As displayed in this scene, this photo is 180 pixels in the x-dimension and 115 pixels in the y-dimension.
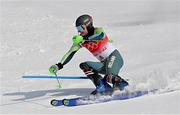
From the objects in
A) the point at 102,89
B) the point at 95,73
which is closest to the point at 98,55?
the point at 95,73

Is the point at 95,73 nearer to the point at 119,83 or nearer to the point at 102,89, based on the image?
the point at 102,89

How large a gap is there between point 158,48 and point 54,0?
13.5m

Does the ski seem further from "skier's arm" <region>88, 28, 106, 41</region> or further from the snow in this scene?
"skier's arm" <region>88, 28, 106, 41</region>

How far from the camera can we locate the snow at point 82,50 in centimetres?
849

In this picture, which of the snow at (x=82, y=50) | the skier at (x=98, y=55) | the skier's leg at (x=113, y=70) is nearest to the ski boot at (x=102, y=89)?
the skier at (x=98, y=55)

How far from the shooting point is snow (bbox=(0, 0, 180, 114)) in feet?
27.9

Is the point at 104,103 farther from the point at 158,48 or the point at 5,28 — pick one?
the point at 5,28

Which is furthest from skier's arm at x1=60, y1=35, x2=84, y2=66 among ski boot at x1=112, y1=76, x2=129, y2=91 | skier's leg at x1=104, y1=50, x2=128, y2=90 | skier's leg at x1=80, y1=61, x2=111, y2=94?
ski boot at x1=112, y1=76, x2=129, y2=91

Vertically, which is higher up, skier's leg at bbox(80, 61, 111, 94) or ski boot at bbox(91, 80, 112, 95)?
skier's leg at bbox(80, 61, 111, 94)

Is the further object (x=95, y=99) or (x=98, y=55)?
(x=98, y=55)

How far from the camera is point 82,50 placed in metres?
14.8

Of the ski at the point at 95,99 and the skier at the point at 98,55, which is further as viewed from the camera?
the skier at the point at 98,55

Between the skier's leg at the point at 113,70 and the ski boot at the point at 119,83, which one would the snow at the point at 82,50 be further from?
the skier's leg at the point at 113,70

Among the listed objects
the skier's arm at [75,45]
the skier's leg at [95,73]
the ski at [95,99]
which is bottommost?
the ski at [95,99]
